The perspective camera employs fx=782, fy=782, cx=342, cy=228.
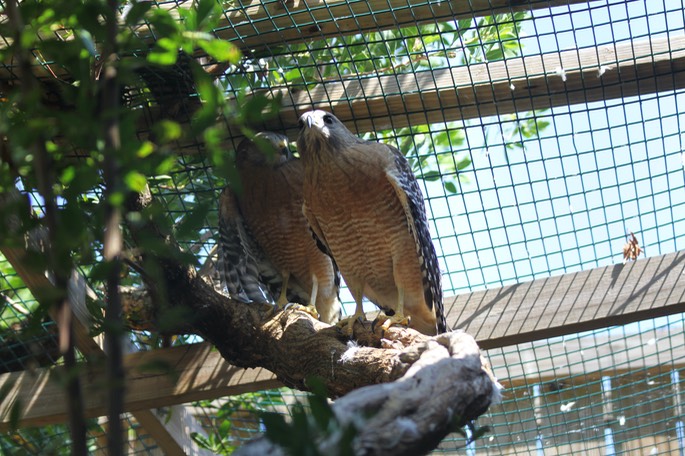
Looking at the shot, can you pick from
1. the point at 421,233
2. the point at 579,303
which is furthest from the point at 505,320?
the point at 421,233

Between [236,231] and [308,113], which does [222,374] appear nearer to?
[236,231]

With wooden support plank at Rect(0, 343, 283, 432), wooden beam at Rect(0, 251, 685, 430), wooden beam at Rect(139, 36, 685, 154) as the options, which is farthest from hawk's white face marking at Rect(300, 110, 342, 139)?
wooden support plank at Rect(0, 343, 283, 432)

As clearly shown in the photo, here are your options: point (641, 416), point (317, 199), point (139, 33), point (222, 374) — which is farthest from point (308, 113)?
point (641, 416)

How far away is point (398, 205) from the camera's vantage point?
3.93 metres

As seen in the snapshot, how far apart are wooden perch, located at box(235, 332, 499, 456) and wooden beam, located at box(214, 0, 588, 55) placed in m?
1.85

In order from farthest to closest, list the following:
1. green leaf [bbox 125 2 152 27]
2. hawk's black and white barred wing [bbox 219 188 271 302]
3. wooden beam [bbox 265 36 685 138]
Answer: hawk's black and white barred wing [bbox 219 188 271 302] < wooden beam [bbox 265 36 685 138] < green leaf [bbox 125 2 152 27]

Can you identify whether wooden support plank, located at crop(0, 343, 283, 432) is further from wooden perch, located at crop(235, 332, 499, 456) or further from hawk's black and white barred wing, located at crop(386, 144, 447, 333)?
wooden perch, located at crop(235, 332, 499, 456)

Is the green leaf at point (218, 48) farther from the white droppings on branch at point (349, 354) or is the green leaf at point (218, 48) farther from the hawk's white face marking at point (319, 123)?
the hawk's white face marking at point (319, 123)

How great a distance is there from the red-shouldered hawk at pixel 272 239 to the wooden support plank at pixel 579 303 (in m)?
0.85

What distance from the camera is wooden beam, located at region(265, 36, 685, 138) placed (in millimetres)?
3754

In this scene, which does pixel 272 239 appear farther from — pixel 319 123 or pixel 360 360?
pixel 360 360

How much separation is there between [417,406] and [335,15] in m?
2.35

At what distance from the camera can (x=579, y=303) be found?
3.93 meters

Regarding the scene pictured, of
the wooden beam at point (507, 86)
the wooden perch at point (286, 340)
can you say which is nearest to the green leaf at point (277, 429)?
the wooden perch at point (286, 340)
